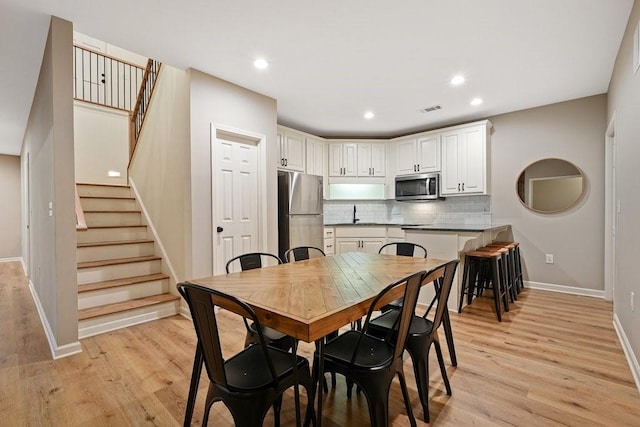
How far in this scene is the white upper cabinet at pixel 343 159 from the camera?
5695mm

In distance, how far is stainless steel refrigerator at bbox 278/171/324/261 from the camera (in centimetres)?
441

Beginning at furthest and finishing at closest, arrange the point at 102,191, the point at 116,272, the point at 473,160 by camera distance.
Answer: the point at 102,191 → the point at 473,160 → the point at 116,272

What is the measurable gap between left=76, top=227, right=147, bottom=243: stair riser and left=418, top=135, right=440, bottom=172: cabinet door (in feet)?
14.4

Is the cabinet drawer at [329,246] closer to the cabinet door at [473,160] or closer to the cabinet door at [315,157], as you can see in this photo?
the cabinet door at [315,157]

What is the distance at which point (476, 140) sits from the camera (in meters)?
4.64

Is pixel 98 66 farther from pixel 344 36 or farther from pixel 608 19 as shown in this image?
pixel 608 19

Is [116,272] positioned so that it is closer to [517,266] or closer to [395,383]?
[395,383]

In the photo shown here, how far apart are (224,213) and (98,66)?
469cm

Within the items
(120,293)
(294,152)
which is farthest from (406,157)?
(120,293)

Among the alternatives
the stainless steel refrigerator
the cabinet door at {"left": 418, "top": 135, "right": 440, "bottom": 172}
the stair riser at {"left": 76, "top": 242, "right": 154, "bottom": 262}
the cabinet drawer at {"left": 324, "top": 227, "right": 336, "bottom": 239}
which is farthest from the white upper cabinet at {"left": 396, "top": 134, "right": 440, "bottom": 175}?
the stair riser at {"left": 76, "top": 242, "right": 154, "bottom": 262}

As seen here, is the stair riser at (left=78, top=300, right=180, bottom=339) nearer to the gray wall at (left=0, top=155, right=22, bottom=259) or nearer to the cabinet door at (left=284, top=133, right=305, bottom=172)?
the cabinet door at (left=284, top=133, right=305, bottom=172)

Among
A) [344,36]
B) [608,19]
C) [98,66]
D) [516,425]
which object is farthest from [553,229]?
[98,66]

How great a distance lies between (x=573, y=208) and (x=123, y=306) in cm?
556

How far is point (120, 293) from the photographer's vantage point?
323 cm
